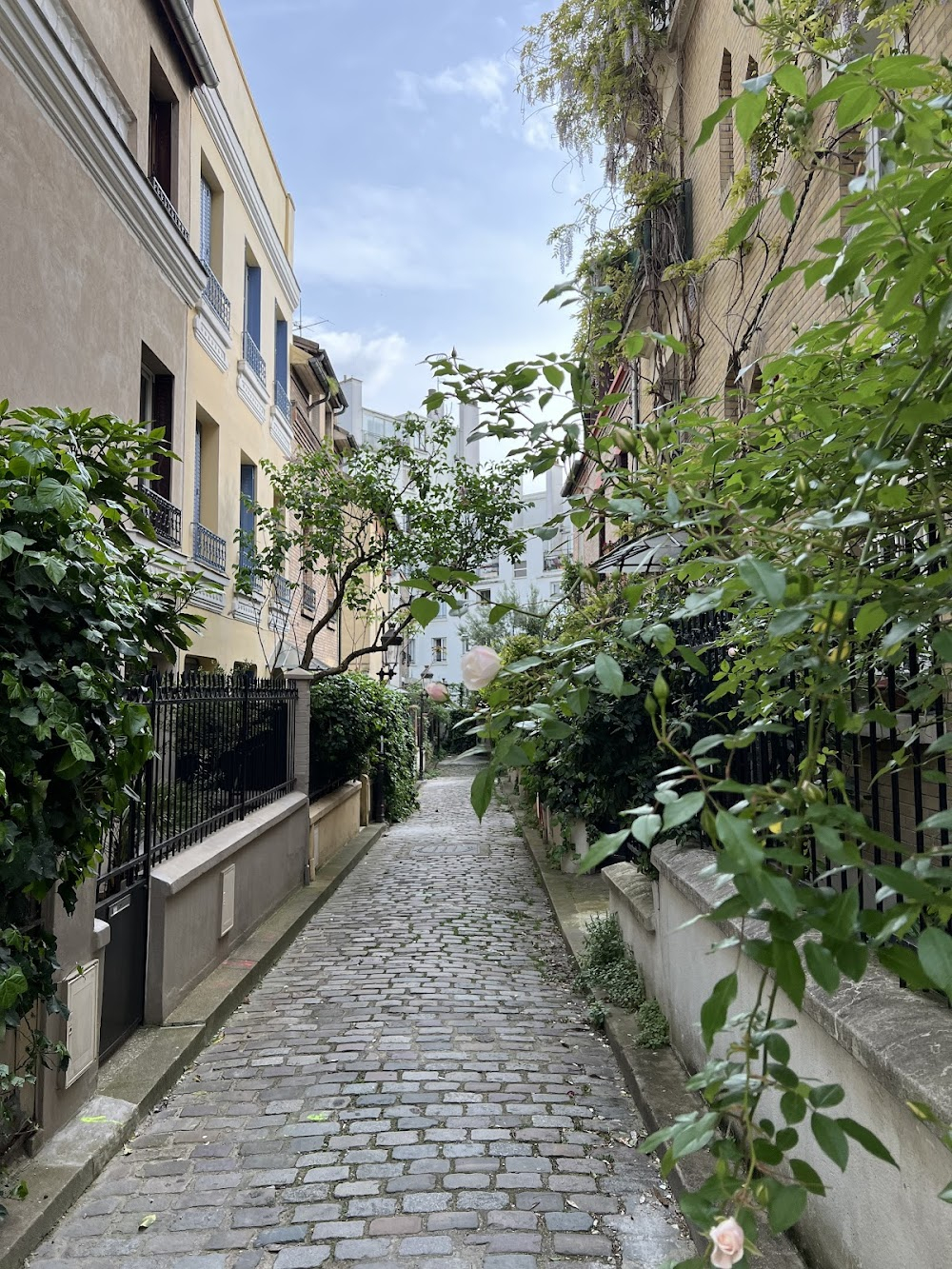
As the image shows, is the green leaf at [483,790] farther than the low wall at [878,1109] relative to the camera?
No

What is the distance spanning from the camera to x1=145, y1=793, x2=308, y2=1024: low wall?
19.7 feet

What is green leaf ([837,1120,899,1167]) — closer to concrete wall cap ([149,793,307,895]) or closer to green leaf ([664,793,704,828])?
green leaf ([664,793,704,828])

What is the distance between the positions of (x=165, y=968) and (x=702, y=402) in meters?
5.04

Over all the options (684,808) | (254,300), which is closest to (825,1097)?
(684,808)

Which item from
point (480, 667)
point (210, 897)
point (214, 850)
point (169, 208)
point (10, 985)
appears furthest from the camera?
point (169, 208)

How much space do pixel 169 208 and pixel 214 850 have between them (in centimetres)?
779

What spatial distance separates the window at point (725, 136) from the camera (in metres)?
9.59

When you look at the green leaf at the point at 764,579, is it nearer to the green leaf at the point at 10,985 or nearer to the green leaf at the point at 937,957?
the green leaf at the point at 937,957

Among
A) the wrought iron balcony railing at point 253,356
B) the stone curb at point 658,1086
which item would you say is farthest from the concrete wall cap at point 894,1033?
the wrought iron balcony railing at point 253,356

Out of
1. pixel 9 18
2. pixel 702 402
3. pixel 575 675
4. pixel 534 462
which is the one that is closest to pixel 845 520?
pixel 575 675

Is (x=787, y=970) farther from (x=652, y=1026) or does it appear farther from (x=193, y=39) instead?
(x=193, y=39)

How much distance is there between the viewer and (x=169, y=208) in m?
11.3

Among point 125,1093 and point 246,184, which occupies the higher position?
point 246,184

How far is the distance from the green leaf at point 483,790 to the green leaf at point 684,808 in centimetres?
42
